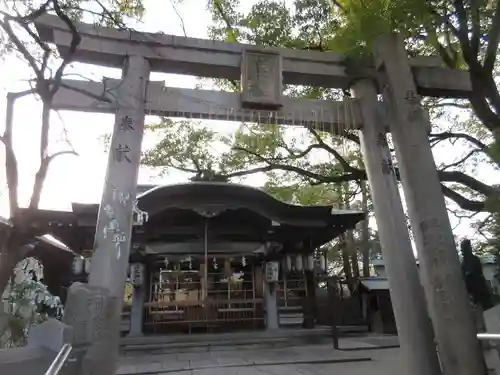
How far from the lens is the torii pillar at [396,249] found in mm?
4875

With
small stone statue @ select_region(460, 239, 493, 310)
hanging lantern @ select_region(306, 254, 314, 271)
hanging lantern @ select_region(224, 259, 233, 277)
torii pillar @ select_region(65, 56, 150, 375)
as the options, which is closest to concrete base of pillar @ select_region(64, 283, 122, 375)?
torii pillar @ select_region(65, 56, 150, 375)

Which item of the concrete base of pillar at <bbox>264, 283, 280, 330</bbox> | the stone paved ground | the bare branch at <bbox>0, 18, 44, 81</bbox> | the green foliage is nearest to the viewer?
the bare branch at <bbox>0, 18, 44, 81</bbox>

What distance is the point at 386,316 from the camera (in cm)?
1535

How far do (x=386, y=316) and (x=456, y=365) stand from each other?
38.0 ft

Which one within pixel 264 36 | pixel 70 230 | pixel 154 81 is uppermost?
pixel 264 36

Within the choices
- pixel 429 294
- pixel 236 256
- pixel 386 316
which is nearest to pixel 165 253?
pixel 236 256

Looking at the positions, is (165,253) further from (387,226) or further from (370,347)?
(387,226)

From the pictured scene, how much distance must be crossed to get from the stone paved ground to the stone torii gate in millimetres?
2081

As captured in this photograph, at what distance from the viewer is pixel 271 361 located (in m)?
7.88

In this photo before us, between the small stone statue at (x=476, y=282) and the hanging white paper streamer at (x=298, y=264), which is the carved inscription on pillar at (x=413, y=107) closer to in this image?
the small stone statue at (x=476, y=282)

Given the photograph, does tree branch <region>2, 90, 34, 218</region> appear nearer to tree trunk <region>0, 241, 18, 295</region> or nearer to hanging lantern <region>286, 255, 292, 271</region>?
tree trunk <region>0, 241, 18, 295</region>

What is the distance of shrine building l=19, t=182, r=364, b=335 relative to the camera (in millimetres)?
10602

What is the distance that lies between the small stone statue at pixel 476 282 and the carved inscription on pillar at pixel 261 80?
333 cm

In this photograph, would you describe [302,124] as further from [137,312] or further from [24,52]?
[137,312]
